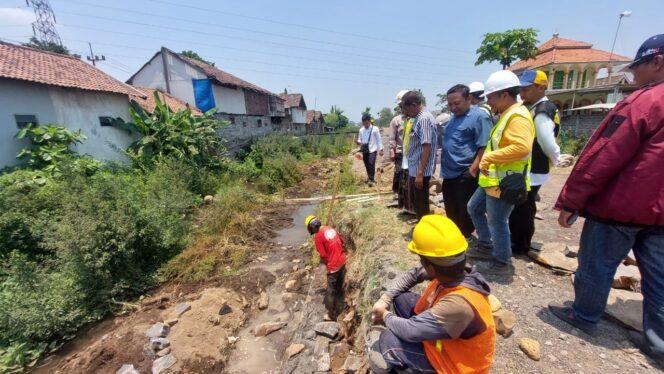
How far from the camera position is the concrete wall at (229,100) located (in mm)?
16250

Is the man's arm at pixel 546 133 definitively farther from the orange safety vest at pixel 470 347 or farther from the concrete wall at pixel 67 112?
the concrete wall at pixel 67 112

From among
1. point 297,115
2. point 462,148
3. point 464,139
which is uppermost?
point 297,115

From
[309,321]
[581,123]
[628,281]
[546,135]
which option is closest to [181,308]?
[309,321]

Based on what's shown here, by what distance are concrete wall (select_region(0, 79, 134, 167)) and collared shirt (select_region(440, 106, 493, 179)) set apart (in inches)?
389

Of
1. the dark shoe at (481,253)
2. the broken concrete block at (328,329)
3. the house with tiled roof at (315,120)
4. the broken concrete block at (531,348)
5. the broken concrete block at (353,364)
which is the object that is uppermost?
the house with tiled roof at (315,120)

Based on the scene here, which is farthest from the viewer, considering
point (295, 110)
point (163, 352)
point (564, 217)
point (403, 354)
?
point (295, 110)

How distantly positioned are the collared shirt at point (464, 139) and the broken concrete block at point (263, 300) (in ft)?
11.7

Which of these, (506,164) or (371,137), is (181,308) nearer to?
(506,164)

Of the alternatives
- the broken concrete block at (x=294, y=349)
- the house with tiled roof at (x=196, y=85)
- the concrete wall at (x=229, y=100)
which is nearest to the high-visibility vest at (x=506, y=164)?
the broken concrete block at (x=294, y=349)

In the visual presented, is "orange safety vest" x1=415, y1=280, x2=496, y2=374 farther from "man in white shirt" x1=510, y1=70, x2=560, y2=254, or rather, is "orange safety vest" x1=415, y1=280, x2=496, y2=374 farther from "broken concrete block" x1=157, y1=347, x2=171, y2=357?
"broken concrete block" x1=157, y1=347, x2=171, y2=357

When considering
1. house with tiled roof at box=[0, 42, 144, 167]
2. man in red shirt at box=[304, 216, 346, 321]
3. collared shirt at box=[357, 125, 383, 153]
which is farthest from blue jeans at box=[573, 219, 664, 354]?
house with tiled roof at box=[0, 42, 144, 167]

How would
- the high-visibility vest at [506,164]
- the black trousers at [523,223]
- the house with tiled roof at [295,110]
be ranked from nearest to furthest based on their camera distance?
the high-visibility vest at [506,164] < the black trousers at [523,223] < the house with tiled roof at [295,110]

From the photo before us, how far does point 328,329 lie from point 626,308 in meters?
2.86

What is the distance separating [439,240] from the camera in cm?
149
